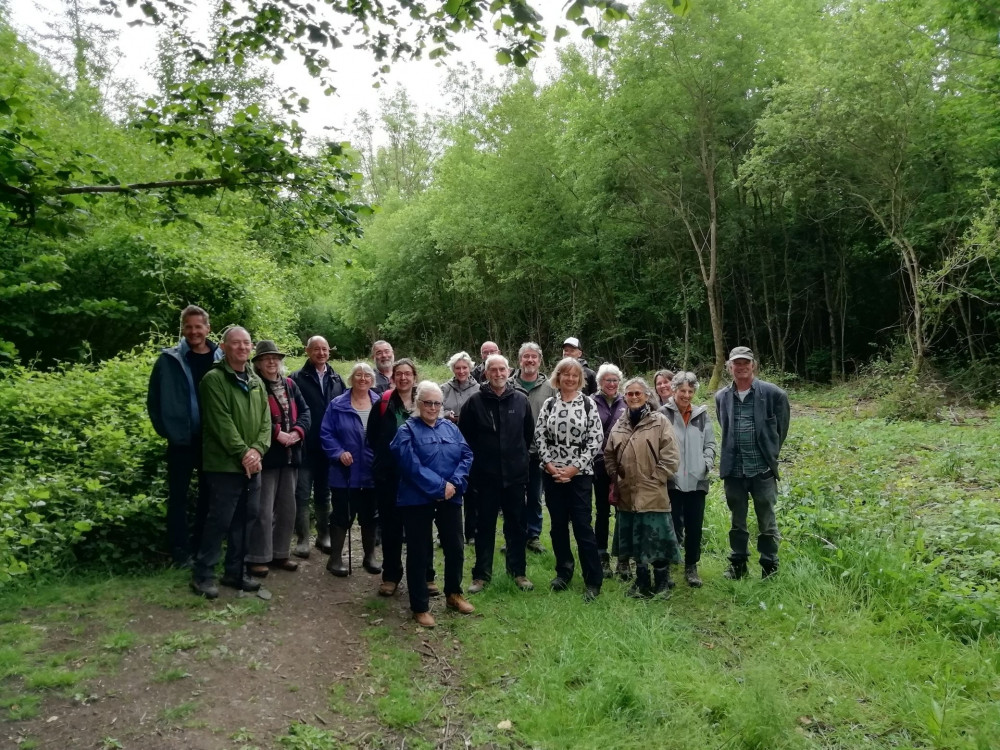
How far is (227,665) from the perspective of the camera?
11.9 ft

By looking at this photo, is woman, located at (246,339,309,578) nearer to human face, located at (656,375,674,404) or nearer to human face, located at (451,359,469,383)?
human face, located at (451,359,469,383)

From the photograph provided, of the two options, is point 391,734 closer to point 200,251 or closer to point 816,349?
point 200,251

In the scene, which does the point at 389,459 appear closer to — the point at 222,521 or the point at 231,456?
the point at 231,456

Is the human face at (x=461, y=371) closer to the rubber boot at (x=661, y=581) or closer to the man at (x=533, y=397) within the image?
the man at (x=533, y=397)

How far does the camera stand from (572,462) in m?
4.84

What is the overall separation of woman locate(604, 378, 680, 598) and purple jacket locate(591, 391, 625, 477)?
1.18ft

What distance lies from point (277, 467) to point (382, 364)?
5.60 ft

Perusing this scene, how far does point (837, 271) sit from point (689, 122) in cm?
612

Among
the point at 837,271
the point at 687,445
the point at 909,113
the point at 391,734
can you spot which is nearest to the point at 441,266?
the point at 837,271

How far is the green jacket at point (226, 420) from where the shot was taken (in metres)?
4.30

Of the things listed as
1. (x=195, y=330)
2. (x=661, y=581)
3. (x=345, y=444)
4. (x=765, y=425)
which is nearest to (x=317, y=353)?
(x=345, y=444)

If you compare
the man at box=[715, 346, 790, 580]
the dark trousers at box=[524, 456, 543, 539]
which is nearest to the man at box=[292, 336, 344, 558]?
the dark trousers at box=[524, 456, 543, 539]

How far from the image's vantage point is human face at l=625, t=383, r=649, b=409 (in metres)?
4.91

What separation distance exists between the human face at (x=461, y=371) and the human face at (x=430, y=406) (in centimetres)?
177
